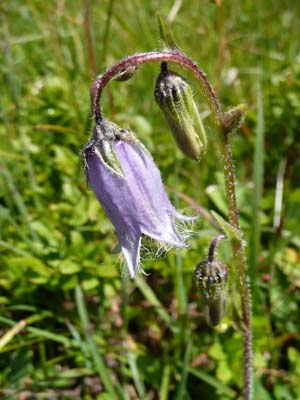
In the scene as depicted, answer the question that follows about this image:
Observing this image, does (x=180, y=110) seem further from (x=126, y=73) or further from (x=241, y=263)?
(x=241, y=263)

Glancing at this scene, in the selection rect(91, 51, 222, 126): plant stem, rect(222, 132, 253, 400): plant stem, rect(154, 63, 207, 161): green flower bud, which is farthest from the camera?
rect(222, 132, 253, 400): plant stem

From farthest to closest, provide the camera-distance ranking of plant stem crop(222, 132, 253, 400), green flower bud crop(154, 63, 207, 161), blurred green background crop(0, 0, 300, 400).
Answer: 1. blurred green background crop(0, 0, 300, 400)
2. plant stem crop(222, 132, 253, 400)
3. green flower bud crop(154, 63, 207, 161)

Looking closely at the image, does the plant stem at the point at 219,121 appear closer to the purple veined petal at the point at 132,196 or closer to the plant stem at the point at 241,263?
the plant stem at the point at 241,263

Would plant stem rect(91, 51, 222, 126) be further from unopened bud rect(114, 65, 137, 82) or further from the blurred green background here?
the blurred green background

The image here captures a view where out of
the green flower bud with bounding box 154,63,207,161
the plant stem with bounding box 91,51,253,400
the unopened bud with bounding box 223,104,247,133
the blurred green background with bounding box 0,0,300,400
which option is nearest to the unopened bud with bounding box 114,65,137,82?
the plant stem with bounding box 91,51,253,400

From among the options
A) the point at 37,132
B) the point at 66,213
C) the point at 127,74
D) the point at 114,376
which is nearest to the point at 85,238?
the point at 66,213

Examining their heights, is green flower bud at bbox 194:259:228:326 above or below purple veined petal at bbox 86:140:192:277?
below

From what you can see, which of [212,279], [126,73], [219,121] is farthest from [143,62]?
[212,279]

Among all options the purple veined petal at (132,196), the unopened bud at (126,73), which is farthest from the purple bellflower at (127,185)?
the unopened bud at (126,73)
